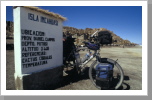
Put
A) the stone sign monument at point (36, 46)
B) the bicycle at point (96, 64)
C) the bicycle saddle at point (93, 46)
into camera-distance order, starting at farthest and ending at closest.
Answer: the bicycle saddle at point (93, 46) < the bicycle at point (96, 64) < the stone sign monument at point (36, 46)

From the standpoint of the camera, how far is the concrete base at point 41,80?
376 centimetres

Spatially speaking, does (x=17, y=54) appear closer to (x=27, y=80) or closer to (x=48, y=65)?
(x=27, y=80)

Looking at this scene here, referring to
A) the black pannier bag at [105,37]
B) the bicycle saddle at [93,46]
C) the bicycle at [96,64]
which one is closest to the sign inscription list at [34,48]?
the bicycle at [96,64]

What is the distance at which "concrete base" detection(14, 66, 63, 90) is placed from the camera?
3.76 meters

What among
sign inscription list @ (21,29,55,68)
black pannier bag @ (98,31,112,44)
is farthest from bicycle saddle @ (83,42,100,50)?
sign inscription list @ (21,29,55,68)

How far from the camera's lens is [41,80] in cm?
433

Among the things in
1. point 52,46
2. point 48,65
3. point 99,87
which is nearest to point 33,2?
point 52,46

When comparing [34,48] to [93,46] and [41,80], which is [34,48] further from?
[93,46]

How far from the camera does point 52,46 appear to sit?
4871 millimetres

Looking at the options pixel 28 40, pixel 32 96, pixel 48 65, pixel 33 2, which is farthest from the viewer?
pixel 48 65

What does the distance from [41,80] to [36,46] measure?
107cm

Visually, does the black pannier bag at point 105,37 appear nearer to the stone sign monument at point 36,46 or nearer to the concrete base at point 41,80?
the stone sign monument at point 36,46

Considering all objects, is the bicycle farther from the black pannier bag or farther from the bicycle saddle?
the black pannier bag

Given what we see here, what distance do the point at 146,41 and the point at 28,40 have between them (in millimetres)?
3534
